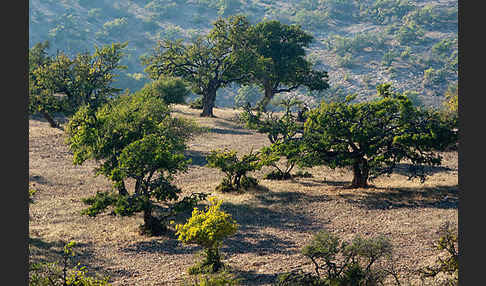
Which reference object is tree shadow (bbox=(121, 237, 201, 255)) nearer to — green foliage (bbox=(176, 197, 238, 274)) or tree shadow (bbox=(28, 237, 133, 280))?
tree shadow (bbox=(28, 237, 133, 280))

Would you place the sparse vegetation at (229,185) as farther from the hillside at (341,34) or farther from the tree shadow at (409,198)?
the hillside at (341,34)

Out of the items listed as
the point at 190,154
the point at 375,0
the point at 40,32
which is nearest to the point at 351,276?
the point at 190,154

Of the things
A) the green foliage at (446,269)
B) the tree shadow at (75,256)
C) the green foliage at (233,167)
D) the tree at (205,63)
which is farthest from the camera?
the tree at (205,63)

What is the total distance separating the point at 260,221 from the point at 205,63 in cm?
3280

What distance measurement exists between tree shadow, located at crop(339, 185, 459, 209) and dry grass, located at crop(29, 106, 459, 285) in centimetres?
5

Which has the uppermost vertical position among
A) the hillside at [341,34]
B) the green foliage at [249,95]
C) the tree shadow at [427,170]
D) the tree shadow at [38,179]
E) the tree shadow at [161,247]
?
the hillside at [341,34]

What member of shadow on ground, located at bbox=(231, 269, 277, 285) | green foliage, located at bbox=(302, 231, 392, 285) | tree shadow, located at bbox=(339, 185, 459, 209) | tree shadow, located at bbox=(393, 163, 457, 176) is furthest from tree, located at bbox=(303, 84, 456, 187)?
green foliage, located at bbox=(302, 231, 392, 285)

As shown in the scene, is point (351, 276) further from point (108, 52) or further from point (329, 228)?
point (108, 52)

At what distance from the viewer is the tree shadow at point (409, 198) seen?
24797 millimetres

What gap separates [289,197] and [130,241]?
9.41 m

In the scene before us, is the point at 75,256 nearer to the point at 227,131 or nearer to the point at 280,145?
the point at 280,145

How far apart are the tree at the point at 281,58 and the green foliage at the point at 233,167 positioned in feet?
92.3

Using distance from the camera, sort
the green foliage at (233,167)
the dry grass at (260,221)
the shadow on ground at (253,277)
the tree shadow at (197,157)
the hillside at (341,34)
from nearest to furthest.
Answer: the shadow on ground at (253,277) < the dry grass at (260,221) < the green foliage at (233,167) < the tree shadow at (197,157) < the hillside at (341,34)

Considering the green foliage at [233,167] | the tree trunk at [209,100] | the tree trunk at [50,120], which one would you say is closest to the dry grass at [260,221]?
the green foliage at [233,167]
